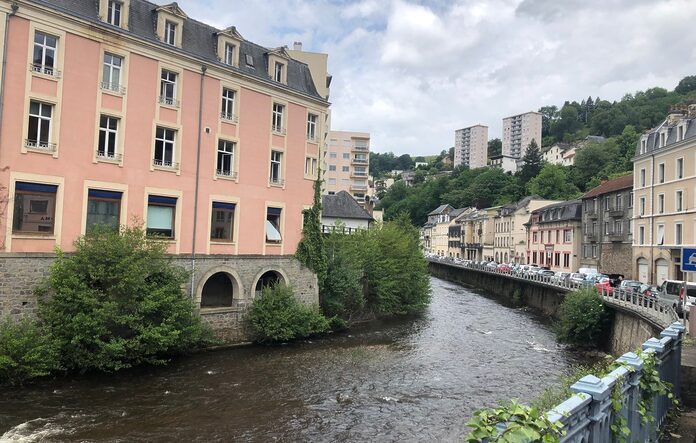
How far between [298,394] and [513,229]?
2825 inches

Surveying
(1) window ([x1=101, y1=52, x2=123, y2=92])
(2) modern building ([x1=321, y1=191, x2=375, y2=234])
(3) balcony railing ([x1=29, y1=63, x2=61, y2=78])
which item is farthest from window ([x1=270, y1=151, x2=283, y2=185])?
(2) modern building ([x1=321, y1=191, x2=375, y2=234])

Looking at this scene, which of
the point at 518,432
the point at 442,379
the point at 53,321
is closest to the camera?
the point at 518,432

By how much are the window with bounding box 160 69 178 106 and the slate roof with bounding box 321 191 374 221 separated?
3146 cm

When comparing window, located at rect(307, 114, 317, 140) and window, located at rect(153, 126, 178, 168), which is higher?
window, located at rect(307, 114, 317, 140)

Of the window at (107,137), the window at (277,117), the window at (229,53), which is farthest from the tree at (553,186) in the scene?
the window at (107,137)

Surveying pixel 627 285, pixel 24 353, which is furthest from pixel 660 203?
pixel 24 353

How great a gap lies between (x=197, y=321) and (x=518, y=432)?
21717mm

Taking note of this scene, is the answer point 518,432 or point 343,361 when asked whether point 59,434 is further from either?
point 518,432

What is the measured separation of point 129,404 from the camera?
16594 millimetres

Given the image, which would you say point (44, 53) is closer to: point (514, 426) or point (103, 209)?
point (103, 209)

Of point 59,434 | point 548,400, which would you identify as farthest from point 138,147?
point 548,400

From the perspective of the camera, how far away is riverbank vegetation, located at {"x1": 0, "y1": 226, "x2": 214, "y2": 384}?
18297 millimetres

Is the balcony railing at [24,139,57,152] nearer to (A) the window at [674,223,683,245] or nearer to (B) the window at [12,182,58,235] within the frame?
(B) the window at [12,182,58,235]

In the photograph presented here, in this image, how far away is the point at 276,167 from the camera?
96.1 ft
